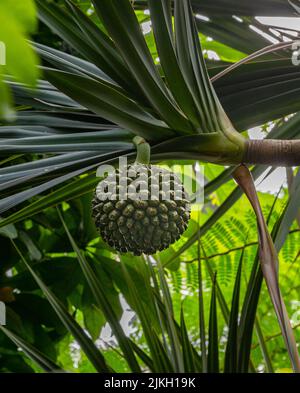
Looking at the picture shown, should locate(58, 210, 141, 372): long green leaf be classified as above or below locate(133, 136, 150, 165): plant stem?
below

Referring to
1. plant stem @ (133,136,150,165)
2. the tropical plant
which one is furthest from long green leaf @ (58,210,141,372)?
plant stem @ (133,136,150,165)

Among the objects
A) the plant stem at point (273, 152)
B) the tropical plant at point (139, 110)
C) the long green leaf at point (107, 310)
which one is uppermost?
the tropical plant at point (139, 110)

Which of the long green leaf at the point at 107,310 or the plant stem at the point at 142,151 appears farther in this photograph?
the long green leaf at the point at 107,310

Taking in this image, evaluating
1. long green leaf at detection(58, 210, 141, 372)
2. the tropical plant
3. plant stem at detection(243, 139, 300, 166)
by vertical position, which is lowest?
long green leaf at detection(58, 210, 141, 372)

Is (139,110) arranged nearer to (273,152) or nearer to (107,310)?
(273,152)

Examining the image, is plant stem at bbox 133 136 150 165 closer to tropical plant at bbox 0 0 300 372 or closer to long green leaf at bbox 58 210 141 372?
tropical plant at bbox 0 0 300 372

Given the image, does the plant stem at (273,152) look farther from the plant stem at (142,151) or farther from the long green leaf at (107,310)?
the long green leaf at (107,310)

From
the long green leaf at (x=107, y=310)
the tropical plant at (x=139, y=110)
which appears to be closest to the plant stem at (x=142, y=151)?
the tropical plant at (x=139, y=110)

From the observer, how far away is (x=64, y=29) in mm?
707

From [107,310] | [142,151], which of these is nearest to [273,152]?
[142,151]

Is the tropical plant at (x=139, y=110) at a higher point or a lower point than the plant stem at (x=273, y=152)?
higher

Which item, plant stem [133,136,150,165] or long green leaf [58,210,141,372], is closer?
plant stem [133,136,150,165]

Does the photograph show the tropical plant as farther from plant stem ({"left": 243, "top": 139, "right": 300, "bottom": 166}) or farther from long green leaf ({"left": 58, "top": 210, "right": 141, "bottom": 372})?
long green leaf ({"left": 58, "top": 210, "right": 141, "bottom": 372})

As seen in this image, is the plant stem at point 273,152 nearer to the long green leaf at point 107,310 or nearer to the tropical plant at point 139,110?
the tropical plant at point 139,110
